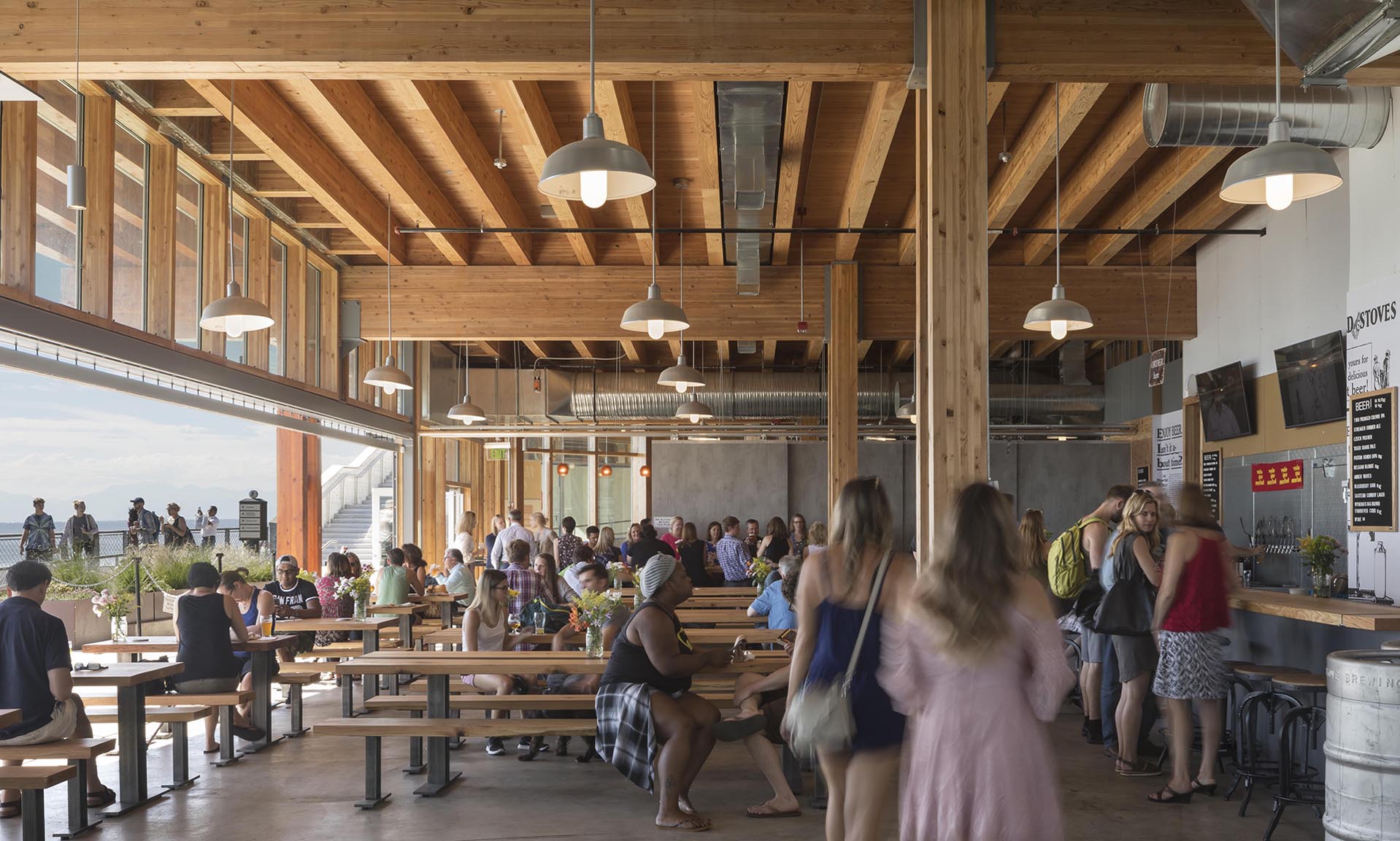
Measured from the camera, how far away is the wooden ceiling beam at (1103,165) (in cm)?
730

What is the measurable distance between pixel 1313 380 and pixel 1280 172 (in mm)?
4936

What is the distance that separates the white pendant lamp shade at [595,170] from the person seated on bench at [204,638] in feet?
11.4

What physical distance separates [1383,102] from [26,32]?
24.2 feet

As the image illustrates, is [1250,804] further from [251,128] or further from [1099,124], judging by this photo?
[251,128]

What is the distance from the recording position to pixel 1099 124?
7691mm

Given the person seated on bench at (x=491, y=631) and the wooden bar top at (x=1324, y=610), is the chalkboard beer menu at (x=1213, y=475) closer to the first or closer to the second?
the wooden bar top at (x=1324, y=610)

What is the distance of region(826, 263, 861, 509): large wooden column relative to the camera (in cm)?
1015

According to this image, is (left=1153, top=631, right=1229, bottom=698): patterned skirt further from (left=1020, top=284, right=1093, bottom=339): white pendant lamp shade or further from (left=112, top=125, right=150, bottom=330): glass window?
(left=112, top=125, right=150, bottom=330): glass window

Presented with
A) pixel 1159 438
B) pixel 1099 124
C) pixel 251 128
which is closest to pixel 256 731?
pixel 251 128

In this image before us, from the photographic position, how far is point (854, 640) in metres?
3.21

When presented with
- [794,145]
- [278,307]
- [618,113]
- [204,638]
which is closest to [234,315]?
[204,638]

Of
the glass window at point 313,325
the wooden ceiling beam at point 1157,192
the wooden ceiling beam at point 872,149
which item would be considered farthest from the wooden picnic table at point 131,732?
the wooden ceiling beam at point 1157,192

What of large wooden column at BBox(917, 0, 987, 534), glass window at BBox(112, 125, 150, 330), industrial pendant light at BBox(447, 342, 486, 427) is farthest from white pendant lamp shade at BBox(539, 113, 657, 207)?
industrial pendant light at BBox(447, 342, 486, 427)

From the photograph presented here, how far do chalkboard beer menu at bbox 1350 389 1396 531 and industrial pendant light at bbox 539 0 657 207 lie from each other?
18.1 ft
